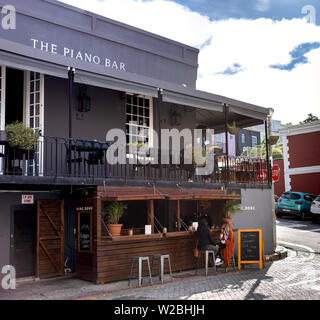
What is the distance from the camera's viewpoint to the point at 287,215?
22.7 m

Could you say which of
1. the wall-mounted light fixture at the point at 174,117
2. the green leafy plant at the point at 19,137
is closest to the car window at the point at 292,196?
the wall-mounted light fixture at the point at 174,117

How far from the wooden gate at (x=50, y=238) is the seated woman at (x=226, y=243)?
4.22m

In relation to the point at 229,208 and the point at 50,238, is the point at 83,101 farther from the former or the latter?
the point at 229,208

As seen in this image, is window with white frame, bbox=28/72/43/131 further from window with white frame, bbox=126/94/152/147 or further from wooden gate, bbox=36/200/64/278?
window with white frame, bbox=126/94/152/147

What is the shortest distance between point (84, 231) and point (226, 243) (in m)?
3.87

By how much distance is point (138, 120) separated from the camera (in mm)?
13117

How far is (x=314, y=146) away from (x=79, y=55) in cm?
1860

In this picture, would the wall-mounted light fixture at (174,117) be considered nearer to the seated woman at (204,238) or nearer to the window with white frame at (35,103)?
the seated woman at (204,238)

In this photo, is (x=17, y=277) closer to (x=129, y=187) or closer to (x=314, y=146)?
(x=129, y=187)

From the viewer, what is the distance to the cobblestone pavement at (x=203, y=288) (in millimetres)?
→ 8125

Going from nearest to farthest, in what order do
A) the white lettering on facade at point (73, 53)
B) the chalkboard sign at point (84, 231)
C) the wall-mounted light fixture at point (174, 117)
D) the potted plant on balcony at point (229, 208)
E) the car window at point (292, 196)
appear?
the chalkboard sign at point (84, 231) < the white lettering on facade at point (73, 53) < the potted plant on balcony at point (229, 208) < the wall-mounted light fixture at point (174, 117) < the car window at point (292, 196)

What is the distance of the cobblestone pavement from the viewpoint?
26.7 feet

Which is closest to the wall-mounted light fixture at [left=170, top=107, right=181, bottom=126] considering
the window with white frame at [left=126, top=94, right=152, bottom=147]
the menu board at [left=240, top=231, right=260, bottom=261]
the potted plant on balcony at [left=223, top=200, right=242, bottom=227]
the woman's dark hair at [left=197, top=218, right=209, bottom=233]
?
the window with white frame at [left=126, top=94, right=152, bottom=147]

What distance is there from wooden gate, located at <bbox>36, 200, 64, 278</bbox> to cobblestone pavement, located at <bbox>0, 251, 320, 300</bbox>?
546 millimetres
